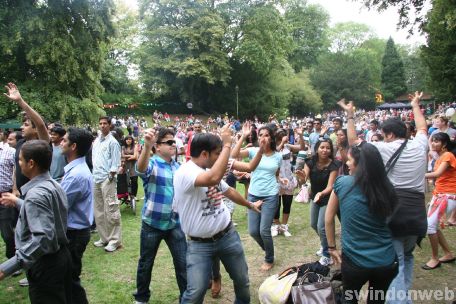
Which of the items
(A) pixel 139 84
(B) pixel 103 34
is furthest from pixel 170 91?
(B) pixel 103 34

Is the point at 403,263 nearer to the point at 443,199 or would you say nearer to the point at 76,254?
the point at 443,199

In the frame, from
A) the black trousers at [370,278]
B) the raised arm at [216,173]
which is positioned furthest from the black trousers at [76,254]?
the black trousers at [370,278]

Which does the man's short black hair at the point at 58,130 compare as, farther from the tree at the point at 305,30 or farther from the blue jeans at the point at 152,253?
the tree at the point at 305,30

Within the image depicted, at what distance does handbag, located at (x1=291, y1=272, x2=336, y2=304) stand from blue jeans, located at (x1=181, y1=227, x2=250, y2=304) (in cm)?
51

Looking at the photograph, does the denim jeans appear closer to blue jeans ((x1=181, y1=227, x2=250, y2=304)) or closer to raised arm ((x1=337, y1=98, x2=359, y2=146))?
raised arm ((x1=337, y1=98, x2=359, y2=146))

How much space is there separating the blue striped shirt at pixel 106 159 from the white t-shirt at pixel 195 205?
339cm

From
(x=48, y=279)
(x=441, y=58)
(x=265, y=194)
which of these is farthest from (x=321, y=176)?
(x=441, y=58)

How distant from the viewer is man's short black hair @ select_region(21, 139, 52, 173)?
2.94 metres

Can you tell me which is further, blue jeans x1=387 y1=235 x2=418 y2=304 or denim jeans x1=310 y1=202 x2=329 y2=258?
denim jeans x1=310 y1=202 x2=329 y2=258

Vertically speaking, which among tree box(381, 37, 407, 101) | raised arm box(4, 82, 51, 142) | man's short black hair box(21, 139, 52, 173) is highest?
tree box(381, 37, 407, 101)

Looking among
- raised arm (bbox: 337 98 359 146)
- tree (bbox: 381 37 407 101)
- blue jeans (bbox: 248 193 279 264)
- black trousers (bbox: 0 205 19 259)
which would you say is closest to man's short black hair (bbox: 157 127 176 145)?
blue jeans (bbox: 248 193 279 264)

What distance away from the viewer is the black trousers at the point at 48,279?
2.89 meters

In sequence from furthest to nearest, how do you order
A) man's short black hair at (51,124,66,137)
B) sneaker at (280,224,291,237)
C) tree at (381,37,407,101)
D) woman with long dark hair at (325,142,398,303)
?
tree at (381,37,407,101) → sneaker at (280,224,291,237) → man's short black hair at (51,124,66,137) → woman with long dark hair at (325,142,398,303)

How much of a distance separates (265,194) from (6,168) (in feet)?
11.9
